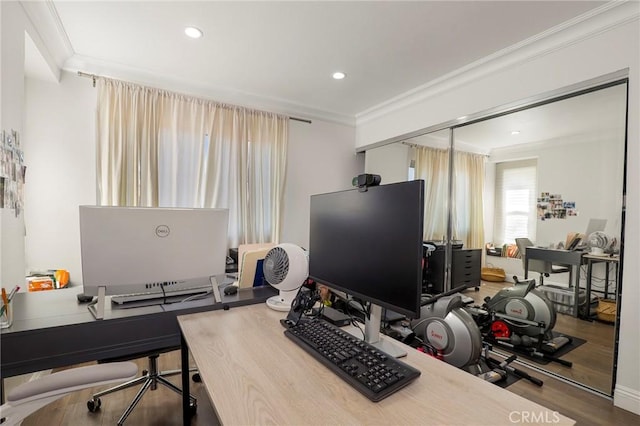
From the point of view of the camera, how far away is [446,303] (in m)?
2.25

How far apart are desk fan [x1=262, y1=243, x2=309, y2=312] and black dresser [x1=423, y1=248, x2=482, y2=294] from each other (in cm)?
192

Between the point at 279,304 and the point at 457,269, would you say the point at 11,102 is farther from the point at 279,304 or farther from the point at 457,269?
the point at 457,269

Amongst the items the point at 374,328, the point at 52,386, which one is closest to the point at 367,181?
the point at 374,328

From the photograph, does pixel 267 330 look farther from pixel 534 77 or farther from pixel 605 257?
pixel 534 77

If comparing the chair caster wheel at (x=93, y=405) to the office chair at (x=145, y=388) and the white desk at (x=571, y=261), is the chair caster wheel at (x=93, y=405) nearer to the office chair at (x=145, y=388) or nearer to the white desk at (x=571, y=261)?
the office chair at (x=145, y=388)

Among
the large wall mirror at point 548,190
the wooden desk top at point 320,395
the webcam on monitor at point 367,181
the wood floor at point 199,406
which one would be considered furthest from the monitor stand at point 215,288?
the large wall mirror at point 548,190

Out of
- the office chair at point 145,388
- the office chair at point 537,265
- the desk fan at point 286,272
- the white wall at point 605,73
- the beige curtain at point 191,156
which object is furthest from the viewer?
the beige curtain at point 191,156

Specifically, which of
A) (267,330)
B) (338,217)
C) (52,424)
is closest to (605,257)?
(338,217)

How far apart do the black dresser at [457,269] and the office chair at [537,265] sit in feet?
1.31

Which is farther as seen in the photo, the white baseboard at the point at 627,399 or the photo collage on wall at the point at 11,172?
the white baseboard at the point at 627,399

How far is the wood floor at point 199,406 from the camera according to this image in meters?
1.88

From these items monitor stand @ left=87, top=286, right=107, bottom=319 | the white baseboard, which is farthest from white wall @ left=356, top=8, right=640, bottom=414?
monitor stand @ left=87, top=286, right=107, bottom=319

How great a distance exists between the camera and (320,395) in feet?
2.76

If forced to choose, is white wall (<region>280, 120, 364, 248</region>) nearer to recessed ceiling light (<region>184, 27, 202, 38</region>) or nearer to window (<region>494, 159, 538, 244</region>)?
recessed ceiling light (<region>184, 27, 202, 38</region>)
